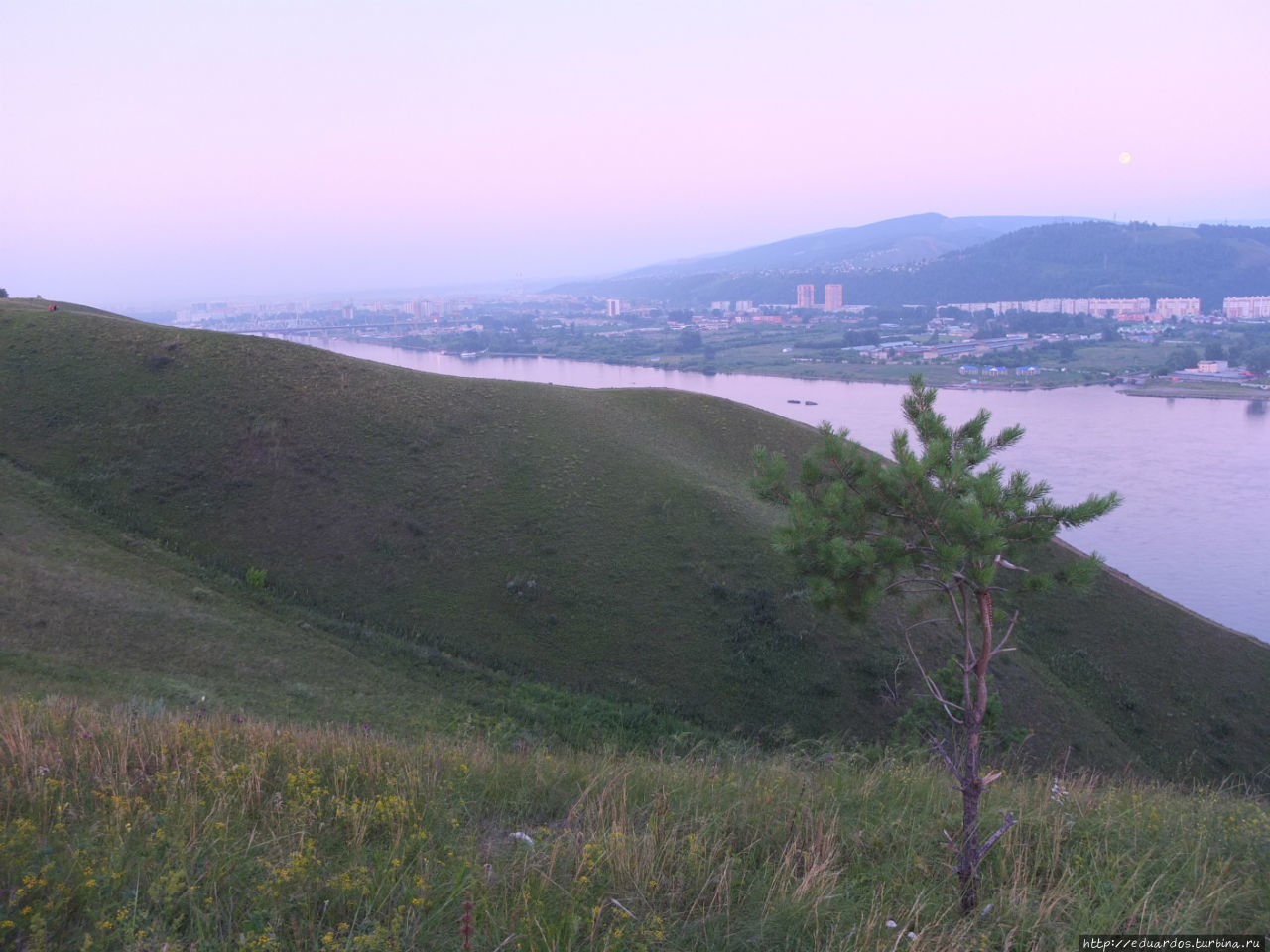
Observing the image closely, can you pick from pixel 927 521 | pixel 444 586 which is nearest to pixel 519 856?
pixel 927 521

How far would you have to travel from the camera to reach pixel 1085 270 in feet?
557

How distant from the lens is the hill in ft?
508

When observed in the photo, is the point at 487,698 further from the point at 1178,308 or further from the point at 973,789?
the point at 1178,308

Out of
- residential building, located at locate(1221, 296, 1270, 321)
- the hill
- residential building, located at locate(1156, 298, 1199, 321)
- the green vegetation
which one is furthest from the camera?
the hill

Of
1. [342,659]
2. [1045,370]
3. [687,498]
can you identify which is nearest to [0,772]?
[342,659]

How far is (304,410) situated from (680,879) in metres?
23.7

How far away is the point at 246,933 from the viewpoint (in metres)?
2.43

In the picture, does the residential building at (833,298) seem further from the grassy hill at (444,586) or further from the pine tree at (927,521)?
the pine tree at (927,521)

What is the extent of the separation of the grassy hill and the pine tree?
631 cm

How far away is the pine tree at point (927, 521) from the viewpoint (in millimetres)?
4027

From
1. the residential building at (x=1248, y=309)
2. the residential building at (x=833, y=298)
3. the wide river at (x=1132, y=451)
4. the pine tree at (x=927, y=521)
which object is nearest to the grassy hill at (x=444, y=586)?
the wide river at (x=1132, y=451)

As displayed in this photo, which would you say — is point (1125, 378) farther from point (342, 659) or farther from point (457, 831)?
point (457, 831)

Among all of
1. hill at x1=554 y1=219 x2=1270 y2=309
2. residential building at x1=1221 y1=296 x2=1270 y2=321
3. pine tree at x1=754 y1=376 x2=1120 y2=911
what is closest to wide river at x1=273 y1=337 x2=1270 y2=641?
pine tree at x1=754 y1=376 x2=1120 y2=911

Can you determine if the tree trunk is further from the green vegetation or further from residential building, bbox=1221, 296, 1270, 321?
residential building, bbox=1221, 296, 1270, 321
